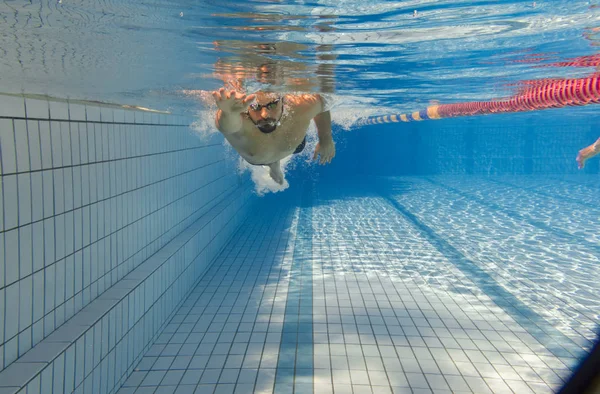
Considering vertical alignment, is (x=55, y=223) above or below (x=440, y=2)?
below

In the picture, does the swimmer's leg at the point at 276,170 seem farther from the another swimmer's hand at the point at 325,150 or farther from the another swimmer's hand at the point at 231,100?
the another swimmer's hand at the point at 231,100

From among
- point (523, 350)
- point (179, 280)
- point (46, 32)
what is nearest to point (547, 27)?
point (523, 350)

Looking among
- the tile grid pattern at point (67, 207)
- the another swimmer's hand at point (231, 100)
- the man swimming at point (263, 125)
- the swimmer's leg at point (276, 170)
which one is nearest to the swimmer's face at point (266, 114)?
the man swimming at point (263, 125)

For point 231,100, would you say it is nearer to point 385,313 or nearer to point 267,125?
point 267,125

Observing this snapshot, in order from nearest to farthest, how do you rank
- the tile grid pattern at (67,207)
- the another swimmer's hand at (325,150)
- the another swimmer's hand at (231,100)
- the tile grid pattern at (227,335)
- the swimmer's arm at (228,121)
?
1. the tile grid pattern at (67,207)
2. the another swimmer's hand at (231,100)
3. the swimmer's arm at (228,121)
4. the tile grid pattern at (227,335)
5. the another swimmer's hand at (325,150)

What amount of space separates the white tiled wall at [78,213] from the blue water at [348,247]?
1.61 ft

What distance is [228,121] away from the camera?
377 cm

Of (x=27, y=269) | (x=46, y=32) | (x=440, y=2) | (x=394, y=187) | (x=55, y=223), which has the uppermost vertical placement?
(x=440, y=2)

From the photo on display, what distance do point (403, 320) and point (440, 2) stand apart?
3933 mm

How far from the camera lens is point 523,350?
196 inches

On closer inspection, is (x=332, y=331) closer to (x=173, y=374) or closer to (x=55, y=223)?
(x=173, y=374)

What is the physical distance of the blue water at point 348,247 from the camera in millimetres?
3461

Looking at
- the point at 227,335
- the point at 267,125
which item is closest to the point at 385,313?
the point at 227,335

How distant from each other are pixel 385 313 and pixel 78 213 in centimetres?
392
